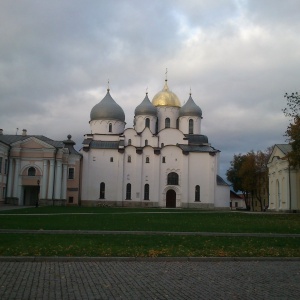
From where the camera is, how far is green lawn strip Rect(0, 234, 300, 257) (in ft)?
42.2

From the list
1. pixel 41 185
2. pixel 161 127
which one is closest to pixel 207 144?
pixel 161 127

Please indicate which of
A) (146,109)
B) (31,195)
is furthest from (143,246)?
(146,109)

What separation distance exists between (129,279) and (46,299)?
240 centimetres

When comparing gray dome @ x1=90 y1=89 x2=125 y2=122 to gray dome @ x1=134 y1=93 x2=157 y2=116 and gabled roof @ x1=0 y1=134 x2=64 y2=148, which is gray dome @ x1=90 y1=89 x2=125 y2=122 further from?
gabled roof @ x1=0 y1=134 x2=64 y2=148

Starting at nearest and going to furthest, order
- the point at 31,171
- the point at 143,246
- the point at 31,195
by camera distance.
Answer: the point at 143,246, the point at 31,171, the point at 31,195

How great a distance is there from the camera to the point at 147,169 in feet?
222

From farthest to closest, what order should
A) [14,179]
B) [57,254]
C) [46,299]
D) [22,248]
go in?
[14,179] → [22,248] → [57,254] → [46,299]

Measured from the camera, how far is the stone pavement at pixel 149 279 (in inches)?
325

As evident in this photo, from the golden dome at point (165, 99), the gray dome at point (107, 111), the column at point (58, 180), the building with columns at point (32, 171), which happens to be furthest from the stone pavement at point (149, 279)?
the golden dome at point (165, 99)

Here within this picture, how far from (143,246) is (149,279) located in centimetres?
488

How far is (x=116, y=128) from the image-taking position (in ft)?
233

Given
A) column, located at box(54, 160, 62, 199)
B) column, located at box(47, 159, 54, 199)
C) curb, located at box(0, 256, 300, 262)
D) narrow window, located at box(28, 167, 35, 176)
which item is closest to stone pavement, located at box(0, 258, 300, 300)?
curb, located at box(0, 256, 300, 262)

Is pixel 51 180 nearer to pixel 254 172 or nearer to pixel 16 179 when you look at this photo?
pixel 16 179

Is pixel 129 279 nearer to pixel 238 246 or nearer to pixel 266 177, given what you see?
pixel 238 246
